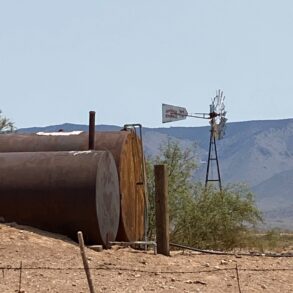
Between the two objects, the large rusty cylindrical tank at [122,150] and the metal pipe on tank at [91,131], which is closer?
the metal pipe on tank at [91,131]

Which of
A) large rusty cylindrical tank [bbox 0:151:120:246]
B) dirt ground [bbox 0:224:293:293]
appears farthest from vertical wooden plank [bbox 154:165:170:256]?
large rusty cylindrical tank [bbox 0:151:120:246]

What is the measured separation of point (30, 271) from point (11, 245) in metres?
1.38

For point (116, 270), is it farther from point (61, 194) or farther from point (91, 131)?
point (91, 131)

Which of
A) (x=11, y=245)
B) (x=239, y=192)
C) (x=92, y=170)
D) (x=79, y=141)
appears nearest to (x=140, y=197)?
(x=79, y=141)

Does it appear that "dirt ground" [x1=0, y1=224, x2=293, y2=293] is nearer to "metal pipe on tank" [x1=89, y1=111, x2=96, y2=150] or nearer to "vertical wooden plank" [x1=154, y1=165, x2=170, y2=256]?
"vertical wooden plank" [x1=154, y1=165, x2=170, y2=256]

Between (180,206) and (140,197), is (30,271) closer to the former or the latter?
(140,197)

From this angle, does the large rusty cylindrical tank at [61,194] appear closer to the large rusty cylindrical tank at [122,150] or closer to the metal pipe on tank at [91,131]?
the metal pipe on tank at [91,131]

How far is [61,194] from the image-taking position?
52.8 feet

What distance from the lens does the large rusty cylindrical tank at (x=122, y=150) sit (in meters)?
18.4

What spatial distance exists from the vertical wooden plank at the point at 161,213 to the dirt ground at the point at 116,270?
0.90 feet

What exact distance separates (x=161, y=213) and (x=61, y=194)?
182 cm

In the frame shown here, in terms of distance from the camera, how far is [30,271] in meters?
13.2

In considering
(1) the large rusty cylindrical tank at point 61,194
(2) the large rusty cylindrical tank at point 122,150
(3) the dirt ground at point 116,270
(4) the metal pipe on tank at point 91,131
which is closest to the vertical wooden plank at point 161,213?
(3) the dirt ground at point 116,270

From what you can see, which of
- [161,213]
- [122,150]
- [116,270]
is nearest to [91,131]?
[122,150]
